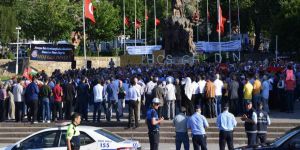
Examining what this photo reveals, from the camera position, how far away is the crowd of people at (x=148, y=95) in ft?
87.9

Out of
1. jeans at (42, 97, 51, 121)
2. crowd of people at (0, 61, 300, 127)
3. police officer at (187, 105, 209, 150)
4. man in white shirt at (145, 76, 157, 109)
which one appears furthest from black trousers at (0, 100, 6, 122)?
police officer at (187, 105, 209, 150)

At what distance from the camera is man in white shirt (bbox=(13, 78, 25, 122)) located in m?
28.8

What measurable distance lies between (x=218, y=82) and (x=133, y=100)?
11.0 feet

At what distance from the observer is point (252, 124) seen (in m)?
20.4

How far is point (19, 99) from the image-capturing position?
28.8 m

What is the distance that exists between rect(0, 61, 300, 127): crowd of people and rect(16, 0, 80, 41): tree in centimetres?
4759

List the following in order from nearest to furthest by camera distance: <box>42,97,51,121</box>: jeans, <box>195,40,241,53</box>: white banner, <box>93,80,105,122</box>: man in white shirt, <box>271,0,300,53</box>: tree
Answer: <box>93,80,105,122</box>: man in white shirt
<box>42,97,51,121</box>: jeans
<box>271,0,300,53</box>: tree
<box>195,40,241,53</box>: white banner

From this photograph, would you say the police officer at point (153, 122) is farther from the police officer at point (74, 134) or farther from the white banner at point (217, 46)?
the white banner at point (217, 46)

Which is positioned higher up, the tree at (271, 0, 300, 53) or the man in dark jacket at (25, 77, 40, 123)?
the tree at (271, 0, 300, 53)

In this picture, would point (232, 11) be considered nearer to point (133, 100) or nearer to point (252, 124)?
point (133, 100)

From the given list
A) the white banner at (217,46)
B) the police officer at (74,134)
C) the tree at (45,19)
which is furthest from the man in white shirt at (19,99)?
the tree at (45,19)

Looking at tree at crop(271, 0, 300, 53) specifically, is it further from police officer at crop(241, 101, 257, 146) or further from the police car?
the police car

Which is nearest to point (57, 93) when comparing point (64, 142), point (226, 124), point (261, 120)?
point (226, 124)

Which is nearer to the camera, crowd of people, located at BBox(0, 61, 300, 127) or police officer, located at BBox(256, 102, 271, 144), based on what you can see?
police officer, located at BBox(256, 102, 271, 144)
